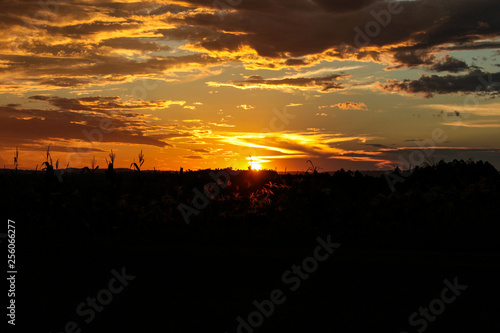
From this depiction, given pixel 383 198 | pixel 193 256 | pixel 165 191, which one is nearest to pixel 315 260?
pixel 193 256

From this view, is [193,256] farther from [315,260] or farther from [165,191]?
[165,191]

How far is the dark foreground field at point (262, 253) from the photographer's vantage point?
5.47m

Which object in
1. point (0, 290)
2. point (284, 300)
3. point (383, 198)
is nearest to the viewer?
point (284, 300)

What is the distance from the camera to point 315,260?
8141 millimetres

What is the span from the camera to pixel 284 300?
602 centimetres

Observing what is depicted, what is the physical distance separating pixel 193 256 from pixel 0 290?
9.20 ft

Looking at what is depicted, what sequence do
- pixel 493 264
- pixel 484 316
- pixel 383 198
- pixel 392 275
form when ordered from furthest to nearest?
1. pixel 383 198
2. pixel 493 264
3. pixel 392 275
4. pixel 484 316

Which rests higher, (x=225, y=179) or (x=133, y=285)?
(x=225, y=179)

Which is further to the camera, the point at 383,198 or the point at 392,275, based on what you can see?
the point at 383,198

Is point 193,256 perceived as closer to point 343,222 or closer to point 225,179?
point 343,222

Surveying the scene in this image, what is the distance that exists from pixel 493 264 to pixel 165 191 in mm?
9622

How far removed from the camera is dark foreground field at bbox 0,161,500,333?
5.47m

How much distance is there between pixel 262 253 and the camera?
340 inches

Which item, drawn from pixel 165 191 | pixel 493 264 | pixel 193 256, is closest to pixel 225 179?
pixel 165 191
